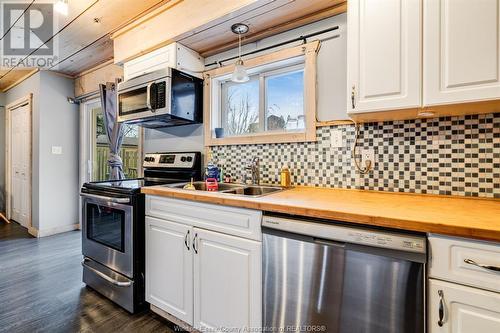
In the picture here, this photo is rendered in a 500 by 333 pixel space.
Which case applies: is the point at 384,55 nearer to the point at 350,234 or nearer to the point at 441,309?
the point at 350,234

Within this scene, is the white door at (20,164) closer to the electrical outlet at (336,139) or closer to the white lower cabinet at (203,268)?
the white lower cabinet at (203,268)

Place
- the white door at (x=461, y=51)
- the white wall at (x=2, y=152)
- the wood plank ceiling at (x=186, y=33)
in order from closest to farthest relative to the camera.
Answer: the white door at (x=461, y=51)
the wood plank ceiling at (x=186, y=33)
the white wall at (x=2, y=152)

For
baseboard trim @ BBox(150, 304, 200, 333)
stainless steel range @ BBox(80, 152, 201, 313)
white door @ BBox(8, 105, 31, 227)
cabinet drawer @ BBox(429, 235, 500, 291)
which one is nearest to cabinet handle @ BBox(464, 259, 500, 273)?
cabinet drawer @ BBox(429, 235, 500, 291)

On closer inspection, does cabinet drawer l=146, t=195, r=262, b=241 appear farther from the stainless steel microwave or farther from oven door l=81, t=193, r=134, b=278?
the stainless steel microwave

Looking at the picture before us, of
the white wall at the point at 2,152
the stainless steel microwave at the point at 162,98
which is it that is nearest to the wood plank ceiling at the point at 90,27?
the stainless steel microwave at the point at 162,98

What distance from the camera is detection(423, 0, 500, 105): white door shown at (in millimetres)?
1066

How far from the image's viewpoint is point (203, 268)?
1.49 m

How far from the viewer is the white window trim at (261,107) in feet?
5.90

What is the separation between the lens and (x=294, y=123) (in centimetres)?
203

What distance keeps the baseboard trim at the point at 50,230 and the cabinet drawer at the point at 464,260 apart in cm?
442

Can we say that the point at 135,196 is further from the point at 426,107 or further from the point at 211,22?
the point at 426,107

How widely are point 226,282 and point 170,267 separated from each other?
18.2 inches

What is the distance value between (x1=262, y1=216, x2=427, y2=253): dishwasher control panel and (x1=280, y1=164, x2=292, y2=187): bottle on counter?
663mm
